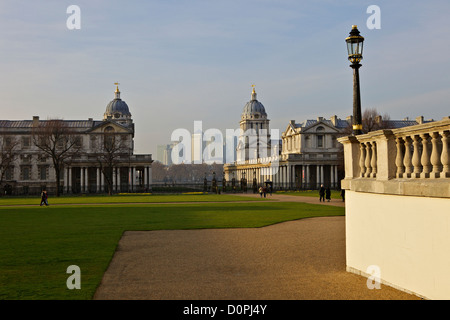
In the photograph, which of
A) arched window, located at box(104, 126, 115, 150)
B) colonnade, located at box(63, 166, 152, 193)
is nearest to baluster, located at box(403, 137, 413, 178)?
arched window, located at box(104, 126, 115, 150)

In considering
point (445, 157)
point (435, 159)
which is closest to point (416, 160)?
point (435, 159)

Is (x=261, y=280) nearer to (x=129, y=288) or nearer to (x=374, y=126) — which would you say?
(x=129, y=288)

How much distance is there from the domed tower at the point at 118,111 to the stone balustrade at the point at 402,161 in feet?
366

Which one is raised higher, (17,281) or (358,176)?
(358,176)

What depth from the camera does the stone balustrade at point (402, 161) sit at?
7.82 m

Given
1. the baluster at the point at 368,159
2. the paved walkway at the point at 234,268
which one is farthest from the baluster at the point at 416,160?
the paved walkway at the point at 234,268

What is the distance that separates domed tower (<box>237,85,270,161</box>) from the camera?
154 metres

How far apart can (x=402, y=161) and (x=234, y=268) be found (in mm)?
4641

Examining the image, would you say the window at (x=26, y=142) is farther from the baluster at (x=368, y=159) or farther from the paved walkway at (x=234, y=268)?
the baluster at (x=368, y=159)

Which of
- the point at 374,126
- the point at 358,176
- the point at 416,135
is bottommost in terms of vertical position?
the point at 358,176

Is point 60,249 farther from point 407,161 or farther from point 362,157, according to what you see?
point 407,161
